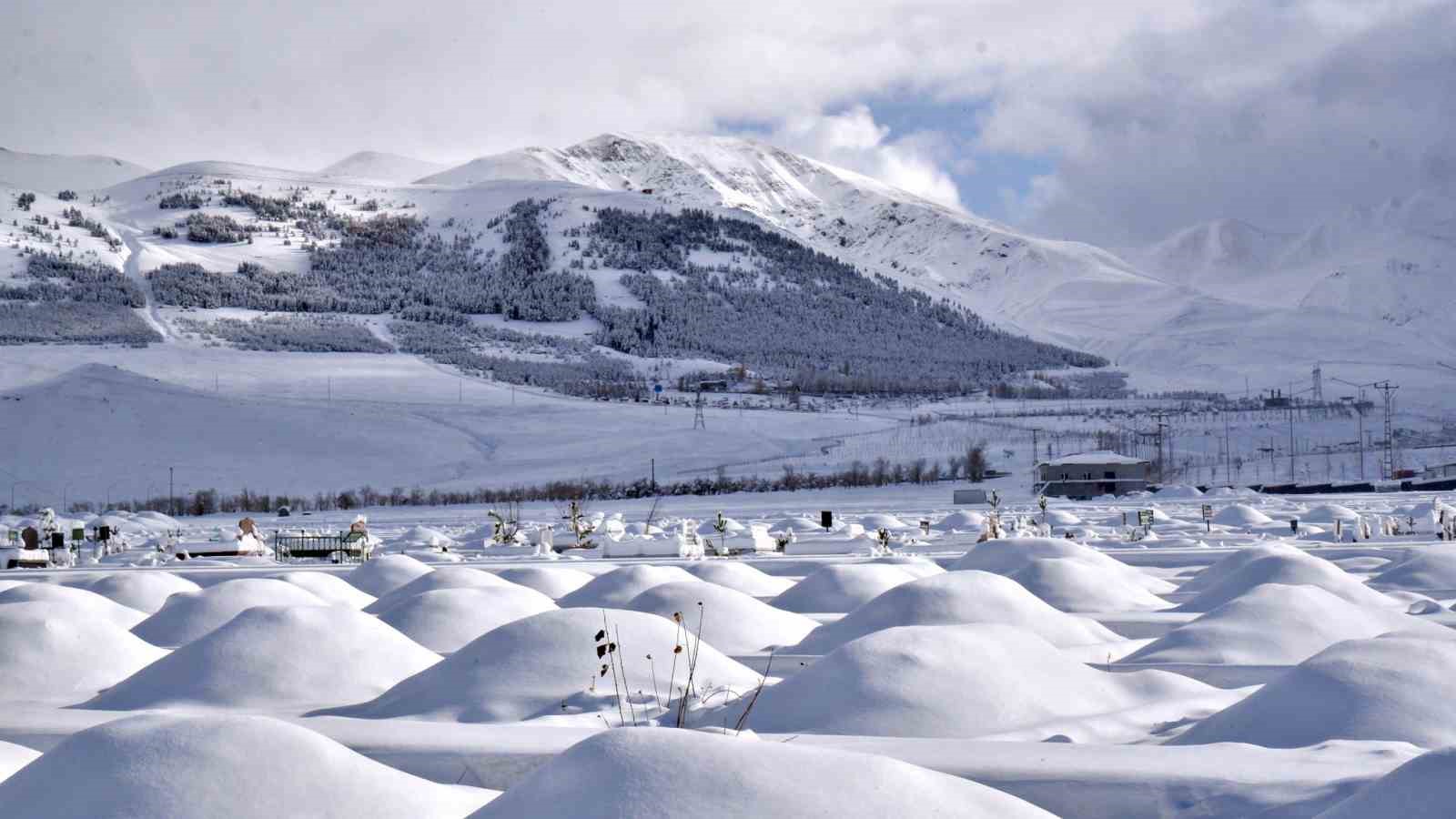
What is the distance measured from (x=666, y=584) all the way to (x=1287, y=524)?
27.0 m

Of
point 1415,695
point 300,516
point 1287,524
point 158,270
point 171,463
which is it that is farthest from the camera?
point 158,270

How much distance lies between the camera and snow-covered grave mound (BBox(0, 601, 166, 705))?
1372cm

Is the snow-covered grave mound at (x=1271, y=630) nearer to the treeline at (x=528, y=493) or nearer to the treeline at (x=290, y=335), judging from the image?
the treeline at (x=528, y=493)

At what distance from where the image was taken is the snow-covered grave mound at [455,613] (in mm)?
16047

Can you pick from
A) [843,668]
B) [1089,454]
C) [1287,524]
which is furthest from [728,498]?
[843,668]

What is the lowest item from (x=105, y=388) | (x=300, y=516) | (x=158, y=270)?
(x=300, y=516)

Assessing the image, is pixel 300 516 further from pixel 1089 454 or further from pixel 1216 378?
pixel 1216 378

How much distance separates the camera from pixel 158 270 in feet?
441

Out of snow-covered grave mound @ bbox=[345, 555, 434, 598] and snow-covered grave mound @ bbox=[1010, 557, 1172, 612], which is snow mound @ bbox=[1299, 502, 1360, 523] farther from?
snow-covered grave mound @ bbox=[345, 555, 434, 598]

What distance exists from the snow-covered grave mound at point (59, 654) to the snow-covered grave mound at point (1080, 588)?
11184 mm

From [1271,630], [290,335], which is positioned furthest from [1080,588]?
[290,335]

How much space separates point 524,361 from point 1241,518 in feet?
281

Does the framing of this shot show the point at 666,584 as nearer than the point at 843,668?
No

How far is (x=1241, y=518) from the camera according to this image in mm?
39688
